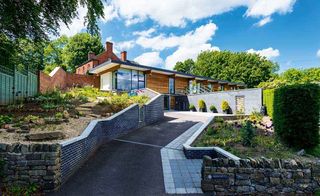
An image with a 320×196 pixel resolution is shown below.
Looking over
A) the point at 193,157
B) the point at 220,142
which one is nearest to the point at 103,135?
the point at 193,157

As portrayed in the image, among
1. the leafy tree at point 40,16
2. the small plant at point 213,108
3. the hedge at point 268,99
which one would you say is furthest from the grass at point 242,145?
the small plant at point 213,108

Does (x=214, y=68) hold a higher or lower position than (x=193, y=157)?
higher

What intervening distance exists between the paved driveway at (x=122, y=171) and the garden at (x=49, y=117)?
1379mm

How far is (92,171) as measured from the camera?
6.26 m

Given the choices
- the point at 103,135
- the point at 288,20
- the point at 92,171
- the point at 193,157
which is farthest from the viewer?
the point at 288,20

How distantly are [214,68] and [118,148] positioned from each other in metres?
43.8

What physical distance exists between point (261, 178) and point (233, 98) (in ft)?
55.3

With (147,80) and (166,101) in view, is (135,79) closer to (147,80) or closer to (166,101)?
(147,80)

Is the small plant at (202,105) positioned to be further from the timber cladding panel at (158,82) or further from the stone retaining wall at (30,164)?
the stone retaining wall at (30,164)

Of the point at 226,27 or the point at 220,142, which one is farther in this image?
the point at 226,27

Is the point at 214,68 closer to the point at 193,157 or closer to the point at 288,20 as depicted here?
the point at 288,20

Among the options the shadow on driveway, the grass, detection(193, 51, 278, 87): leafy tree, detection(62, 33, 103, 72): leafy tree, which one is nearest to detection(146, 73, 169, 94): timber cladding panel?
the grass

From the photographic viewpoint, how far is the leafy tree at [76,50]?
140 feet

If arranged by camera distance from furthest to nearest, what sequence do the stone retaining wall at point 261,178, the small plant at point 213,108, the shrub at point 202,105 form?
the shrub at point 202,105 < the small plant at point 213,108 < the stone retaining wall at point 261,178
